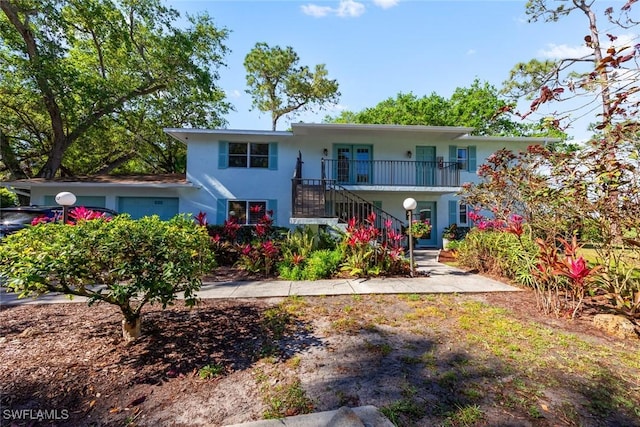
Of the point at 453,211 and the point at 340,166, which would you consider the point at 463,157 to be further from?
the point at 340,166

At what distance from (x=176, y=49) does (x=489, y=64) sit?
1517 centimetres

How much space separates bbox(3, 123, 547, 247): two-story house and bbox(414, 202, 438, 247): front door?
0.05 meters

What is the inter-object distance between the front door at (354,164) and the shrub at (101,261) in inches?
381

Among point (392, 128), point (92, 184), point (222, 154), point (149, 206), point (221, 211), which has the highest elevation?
point (392, 128)

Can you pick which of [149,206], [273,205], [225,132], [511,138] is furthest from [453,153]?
[149,206]

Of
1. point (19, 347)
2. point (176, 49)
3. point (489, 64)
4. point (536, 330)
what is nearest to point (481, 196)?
point (489, 64)

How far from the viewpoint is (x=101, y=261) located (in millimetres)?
2725

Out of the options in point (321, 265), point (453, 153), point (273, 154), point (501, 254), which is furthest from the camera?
point (453, 153)

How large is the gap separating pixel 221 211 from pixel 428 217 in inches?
371

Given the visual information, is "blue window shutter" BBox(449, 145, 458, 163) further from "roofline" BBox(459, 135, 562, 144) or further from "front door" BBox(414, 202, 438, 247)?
"front door" BBox(414, 202, 438, 247)

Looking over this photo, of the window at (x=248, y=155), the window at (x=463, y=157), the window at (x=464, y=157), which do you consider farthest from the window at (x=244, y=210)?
the window at (x=463, y=157)

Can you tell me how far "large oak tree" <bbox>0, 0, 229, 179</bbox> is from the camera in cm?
1174

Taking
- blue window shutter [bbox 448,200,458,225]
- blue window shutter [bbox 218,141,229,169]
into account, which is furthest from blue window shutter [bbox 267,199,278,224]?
blue window shutter [bbox 448,200,458,225]

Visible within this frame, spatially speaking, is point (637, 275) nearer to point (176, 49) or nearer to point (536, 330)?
point (536, 330)
